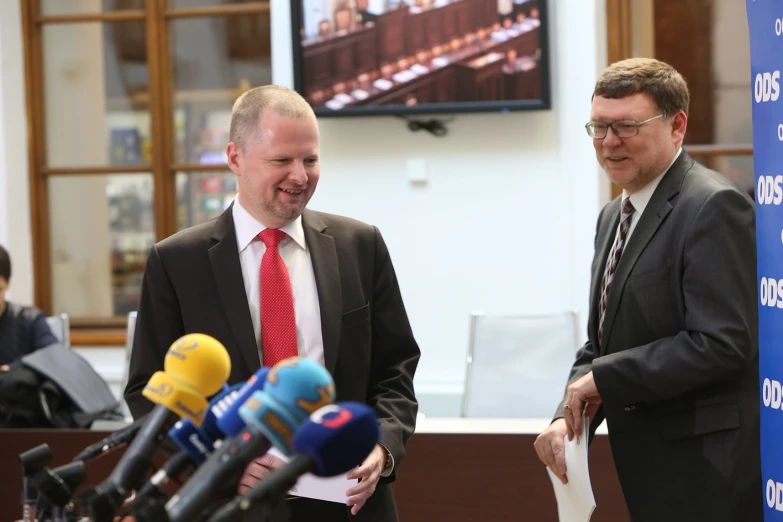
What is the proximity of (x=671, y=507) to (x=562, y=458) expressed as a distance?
234 mm

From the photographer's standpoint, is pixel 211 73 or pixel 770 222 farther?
pixel 211 73

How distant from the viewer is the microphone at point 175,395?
111 centimetres

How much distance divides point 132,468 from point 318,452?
0.81 feet

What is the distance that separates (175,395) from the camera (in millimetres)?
1182

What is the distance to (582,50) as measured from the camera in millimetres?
4832

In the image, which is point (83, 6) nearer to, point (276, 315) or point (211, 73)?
point (211, 73)

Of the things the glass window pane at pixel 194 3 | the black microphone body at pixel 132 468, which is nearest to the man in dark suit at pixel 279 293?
the black microphone body at pixel 132 468

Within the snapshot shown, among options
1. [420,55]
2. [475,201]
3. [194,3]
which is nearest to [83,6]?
[194,3]

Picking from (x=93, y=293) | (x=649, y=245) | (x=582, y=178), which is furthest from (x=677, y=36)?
(x=93, y=293)

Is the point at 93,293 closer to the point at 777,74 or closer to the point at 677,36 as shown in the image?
the point at 677,36

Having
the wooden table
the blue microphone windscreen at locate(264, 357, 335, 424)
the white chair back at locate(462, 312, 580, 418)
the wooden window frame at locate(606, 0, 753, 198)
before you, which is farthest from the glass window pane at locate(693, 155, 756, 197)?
the blue microphone windscreen at locate(264, 357, 335, 424)

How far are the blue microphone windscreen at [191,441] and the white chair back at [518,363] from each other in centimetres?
285

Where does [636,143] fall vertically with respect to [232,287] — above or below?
above

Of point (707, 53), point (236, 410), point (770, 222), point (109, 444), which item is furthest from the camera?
point (707, 53)
